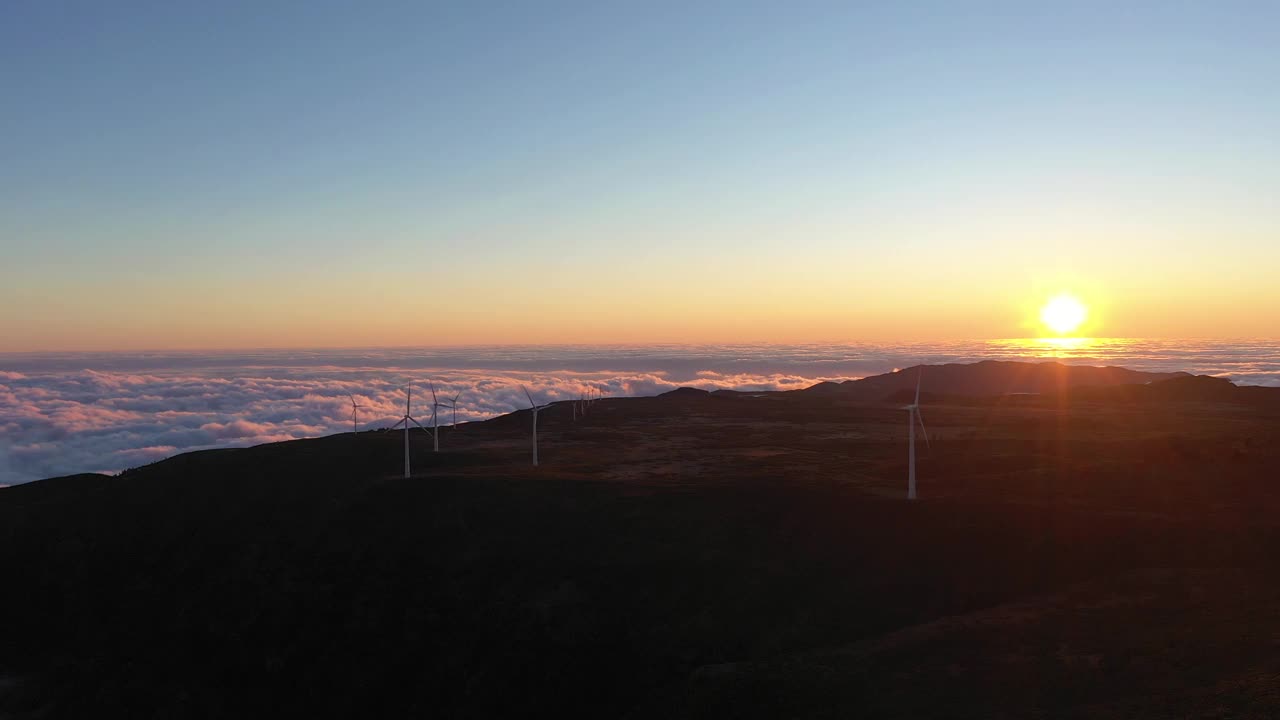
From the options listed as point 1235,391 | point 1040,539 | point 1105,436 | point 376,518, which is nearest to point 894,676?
point 1040,539

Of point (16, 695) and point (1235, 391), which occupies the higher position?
point (1235, 391)

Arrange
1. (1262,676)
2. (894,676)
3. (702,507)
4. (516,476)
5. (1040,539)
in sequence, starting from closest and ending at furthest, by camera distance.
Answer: (1262,676), (894,676), (1040,539), (702,507), (516,476)

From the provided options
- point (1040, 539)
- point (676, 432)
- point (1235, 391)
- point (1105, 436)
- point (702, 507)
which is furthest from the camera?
point (1235, 391)

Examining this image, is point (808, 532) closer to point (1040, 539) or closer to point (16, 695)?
point (1040, 539)

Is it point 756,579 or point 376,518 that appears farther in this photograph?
point 376,518

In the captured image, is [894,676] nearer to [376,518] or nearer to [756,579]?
[756,579]

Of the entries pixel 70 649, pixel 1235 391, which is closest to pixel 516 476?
pixel 70 649
